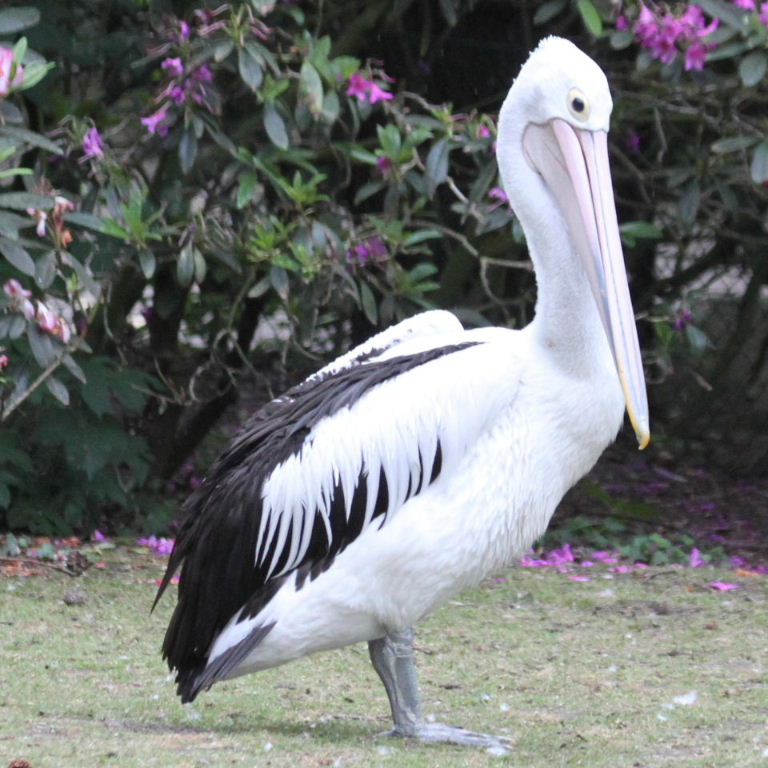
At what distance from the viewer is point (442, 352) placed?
3811 millimetres

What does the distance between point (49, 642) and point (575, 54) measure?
7.63ft

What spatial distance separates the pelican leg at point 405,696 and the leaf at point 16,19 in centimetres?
250

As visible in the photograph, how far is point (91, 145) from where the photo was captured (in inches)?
219

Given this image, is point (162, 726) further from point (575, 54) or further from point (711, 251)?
point (711, 251)

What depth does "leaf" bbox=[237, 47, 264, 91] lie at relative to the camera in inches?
208

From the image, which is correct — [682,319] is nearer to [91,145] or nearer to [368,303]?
[368,303]

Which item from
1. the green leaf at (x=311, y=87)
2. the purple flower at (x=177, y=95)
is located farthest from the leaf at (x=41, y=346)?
the green leaf at (x=311, y=87)

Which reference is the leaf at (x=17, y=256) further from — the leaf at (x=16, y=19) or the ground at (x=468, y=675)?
the ground at (x=468, y=675)

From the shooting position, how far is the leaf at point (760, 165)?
554cm

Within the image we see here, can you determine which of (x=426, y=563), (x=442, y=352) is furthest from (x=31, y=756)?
(x=442, y=352)

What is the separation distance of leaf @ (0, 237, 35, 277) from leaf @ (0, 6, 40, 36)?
0.71m

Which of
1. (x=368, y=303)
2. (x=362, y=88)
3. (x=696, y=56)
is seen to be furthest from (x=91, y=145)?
(x=696, y=56)

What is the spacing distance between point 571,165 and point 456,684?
5.01ft

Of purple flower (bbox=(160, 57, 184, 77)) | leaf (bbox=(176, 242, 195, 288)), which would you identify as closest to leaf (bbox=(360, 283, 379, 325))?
leaf (bbox=(176, 242, 195, 288))
